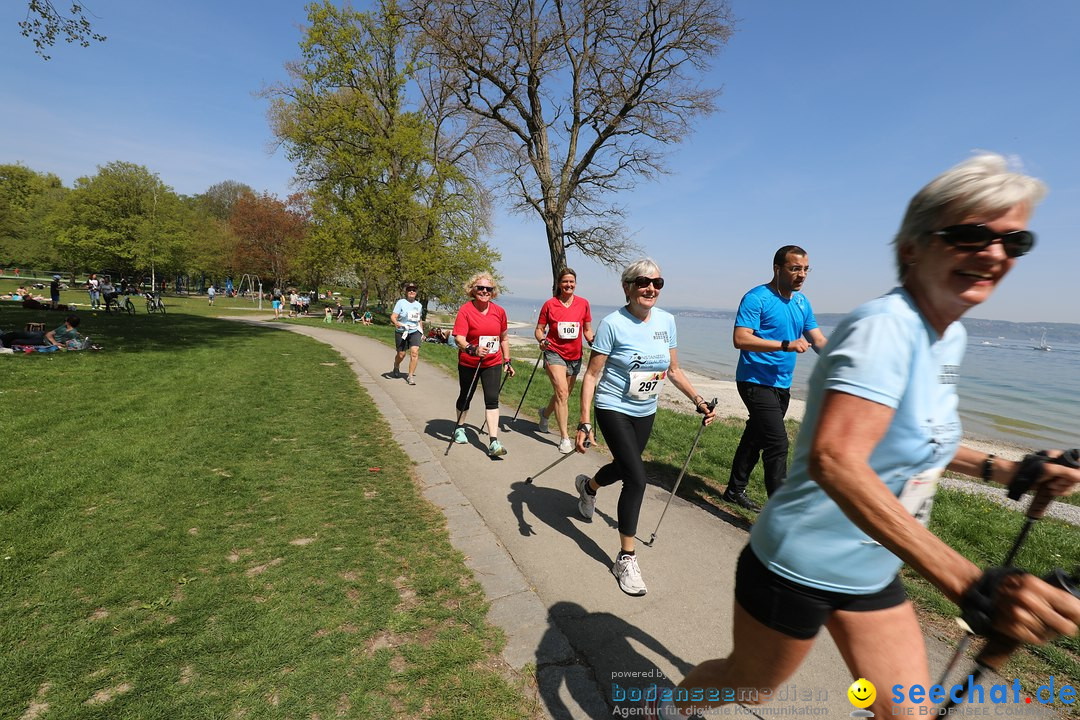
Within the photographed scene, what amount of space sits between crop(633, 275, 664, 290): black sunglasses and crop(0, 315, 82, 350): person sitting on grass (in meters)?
14.1

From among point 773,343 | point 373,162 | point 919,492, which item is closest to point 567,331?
point 773,343

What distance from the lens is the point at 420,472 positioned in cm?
531

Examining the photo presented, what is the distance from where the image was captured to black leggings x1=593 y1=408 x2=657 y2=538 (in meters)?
3.26

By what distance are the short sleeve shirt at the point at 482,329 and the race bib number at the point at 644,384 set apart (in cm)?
284

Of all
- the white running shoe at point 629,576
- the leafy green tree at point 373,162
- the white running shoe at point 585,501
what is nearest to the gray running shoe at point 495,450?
the white running shoe at point 585,501

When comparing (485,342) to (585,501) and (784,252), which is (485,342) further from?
(784,252)

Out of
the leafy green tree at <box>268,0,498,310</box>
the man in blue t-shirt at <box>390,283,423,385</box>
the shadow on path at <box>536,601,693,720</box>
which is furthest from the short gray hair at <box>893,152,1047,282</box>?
the leafy green tree at <box>268,0,498,310</box>

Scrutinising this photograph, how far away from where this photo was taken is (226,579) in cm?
314

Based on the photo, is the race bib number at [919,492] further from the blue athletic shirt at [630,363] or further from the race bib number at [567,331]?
the race bib number at [567,331]

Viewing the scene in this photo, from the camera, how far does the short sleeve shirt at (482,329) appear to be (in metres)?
5.95

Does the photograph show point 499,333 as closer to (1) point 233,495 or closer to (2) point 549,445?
(2) point 549,445

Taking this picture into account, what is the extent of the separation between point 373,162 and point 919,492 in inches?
1096

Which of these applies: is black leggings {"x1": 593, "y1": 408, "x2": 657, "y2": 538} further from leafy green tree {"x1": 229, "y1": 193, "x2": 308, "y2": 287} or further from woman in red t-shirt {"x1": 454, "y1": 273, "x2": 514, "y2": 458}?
leafy green tree {"x1": 229, "y1": 193, "x2": 308, "y2": 287}

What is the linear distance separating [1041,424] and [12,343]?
2897 cm
